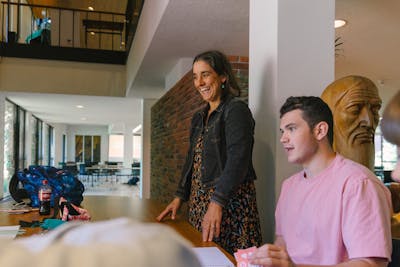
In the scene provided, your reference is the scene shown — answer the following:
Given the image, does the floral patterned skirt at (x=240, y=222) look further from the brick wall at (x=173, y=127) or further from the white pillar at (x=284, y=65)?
the brick wall at (x=173, y=127)

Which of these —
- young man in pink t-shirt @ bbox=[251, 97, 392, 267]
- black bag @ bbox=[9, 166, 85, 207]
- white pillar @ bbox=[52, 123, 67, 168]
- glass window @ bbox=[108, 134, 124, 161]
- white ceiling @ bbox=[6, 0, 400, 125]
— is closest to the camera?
young man in pink t-shirt @ bbox=[251, 97, 392, 267]

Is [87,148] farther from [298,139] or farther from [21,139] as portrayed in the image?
[298,139]

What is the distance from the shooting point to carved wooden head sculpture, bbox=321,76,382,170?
4.24 ft

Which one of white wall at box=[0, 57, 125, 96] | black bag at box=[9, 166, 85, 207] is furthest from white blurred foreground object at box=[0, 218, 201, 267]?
white wall at box=[0, 57, 125, 96]

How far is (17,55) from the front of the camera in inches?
267

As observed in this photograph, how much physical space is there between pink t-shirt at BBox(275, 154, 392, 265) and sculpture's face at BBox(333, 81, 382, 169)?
0.21 m

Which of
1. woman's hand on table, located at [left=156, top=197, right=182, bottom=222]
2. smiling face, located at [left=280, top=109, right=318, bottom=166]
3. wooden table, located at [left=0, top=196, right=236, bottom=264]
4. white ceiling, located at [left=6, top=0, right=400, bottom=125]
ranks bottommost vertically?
wooden table, located at [left=0, top=196, right=236, bottom=264]

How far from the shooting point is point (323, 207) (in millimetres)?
1066

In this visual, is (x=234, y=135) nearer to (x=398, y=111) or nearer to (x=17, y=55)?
(x=398, y=111)

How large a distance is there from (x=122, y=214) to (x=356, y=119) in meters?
1.25

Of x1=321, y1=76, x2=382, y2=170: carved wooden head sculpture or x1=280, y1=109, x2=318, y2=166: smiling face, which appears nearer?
x1=280, y1=109, x2=318, y2=166: smiling face

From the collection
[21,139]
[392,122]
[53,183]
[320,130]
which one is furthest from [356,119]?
[21,139]

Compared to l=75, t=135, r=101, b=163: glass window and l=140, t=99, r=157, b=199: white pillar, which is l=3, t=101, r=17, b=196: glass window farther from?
l=75, t=135, r=101, b=163: glass window

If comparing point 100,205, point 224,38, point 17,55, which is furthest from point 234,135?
point 17,55
